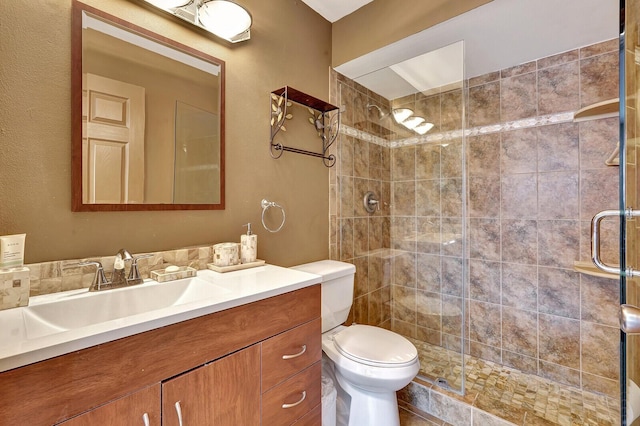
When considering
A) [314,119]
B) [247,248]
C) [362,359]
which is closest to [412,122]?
[314,119]

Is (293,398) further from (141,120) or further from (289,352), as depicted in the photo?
(141,120)

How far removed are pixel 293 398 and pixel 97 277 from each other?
2.79 ft

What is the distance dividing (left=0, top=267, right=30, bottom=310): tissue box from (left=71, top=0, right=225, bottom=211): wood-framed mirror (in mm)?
274

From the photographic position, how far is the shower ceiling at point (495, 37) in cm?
150

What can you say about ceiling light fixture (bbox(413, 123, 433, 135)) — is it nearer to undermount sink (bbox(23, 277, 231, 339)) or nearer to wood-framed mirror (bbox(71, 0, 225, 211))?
wood-framed mirror (bbox(71, 0, 225, 211))

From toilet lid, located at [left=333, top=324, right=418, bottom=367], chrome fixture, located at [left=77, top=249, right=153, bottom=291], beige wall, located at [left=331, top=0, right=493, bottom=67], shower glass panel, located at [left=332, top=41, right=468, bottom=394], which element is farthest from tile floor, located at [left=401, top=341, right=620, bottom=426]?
beige wall, located at [left=331, top=0, right=493, bottom=67]

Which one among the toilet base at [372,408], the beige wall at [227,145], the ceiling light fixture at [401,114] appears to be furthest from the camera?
the ceiling light fixture at [401,114]

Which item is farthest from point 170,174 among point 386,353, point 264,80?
point 386,353

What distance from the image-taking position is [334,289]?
5.53 ft

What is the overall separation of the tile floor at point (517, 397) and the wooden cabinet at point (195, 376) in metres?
1.12

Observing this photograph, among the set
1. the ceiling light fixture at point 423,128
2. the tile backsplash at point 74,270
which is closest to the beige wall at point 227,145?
the tile backsplash at point 74,270

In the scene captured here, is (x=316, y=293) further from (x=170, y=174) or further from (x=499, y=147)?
(x=499, y=147)

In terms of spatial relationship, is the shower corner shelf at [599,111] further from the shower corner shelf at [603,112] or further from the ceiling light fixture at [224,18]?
the ceiling light fixture at [224,18]

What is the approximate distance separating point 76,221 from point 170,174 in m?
0.38
